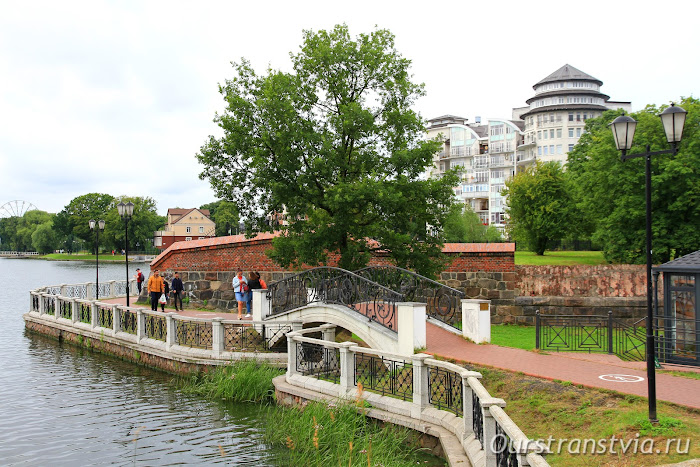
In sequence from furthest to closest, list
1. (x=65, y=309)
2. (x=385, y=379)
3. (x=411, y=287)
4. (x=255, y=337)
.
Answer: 1. (x=65, y=309)
2. (x=255, y=337)
3. (x=411, y=287)
4. (x=385, y=379)

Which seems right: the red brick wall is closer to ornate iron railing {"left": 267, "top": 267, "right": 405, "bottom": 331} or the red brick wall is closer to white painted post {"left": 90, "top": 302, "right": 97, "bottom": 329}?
ornate iron railing {"left": 267, "top": 267, "right": 405, "bottom": 331}

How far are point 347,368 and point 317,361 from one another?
1.95 m

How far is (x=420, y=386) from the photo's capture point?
9484mm

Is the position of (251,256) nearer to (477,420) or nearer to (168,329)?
(168,329)

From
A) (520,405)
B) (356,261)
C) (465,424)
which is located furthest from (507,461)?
(356,261)

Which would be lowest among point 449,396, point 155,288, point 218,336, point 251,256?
point 449,396

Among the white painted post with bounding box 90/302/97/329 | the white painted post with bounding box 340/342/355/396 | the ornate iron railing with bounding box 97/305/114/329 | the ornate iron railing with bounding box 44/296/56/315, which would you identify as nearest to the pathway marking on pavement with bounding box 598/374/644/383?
the white painted post with bounding box 340/342/355/396

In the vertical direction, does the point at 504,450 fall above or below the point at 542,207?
below

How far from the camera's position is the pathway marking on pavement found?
965 cm

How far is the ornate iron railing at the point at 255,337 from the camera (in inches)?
611

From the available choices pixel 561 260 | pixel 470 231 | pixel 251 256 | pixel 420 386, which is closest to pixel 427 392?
pixel 420 386

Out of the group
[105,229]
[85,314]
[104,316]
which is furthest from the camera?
[105,229]

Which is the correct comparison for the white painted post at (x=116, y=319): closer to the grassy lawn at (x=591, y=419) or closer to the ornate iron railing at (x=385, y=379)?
the ornate iron railing at (x=385, y=379)

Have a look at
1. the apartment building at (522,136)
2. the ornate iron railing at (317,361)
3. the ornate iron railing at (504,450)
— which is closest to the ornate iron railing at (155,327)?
the ornate iron railing at (317,361)
